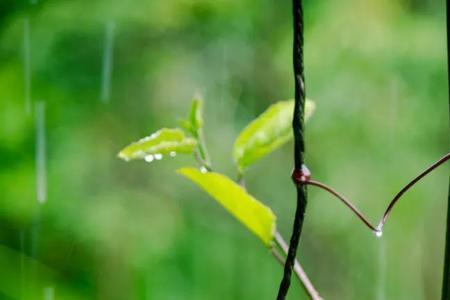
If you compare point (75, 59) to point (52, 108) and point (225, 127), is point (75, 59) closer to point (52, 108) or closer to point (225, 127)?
point (52, 108)

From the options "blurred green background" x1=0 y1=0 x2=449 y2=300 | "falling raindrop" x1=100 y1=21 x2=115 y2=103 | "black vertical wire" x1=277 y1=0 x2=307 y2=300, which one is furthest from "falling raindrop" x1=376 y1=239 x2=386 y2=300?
"black vertical wire" x1=277 y1=0 x2=307 y2=300

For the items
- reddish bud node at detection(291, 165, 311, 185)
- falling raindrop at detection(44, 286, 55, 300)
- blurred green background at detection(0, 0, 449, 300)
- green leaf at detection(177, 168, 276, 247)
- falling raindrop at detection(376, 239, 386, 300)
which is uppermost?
reddish bud node at detection(291, 165, 311, 185)

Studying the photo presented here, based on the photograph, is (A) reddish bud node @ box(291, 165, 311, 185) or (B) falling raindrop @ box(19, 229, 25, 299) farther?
(B) falling raindrop @ box(19, 229, 25, 299)

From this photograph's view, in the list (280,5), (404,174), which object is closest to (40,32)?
(280,5)

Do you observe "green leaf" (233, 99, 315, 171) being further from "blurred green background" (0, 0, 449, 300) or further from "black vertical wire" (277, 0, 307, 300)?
"blurred green background" (0, 0, 449, 300)

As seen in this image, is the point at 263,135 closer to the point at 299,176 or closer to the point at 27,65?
the point at 299,176

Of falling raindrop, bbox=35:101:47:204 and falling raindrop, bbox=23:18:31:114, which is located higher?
falling raindrop, bbox=23:18:31:114
